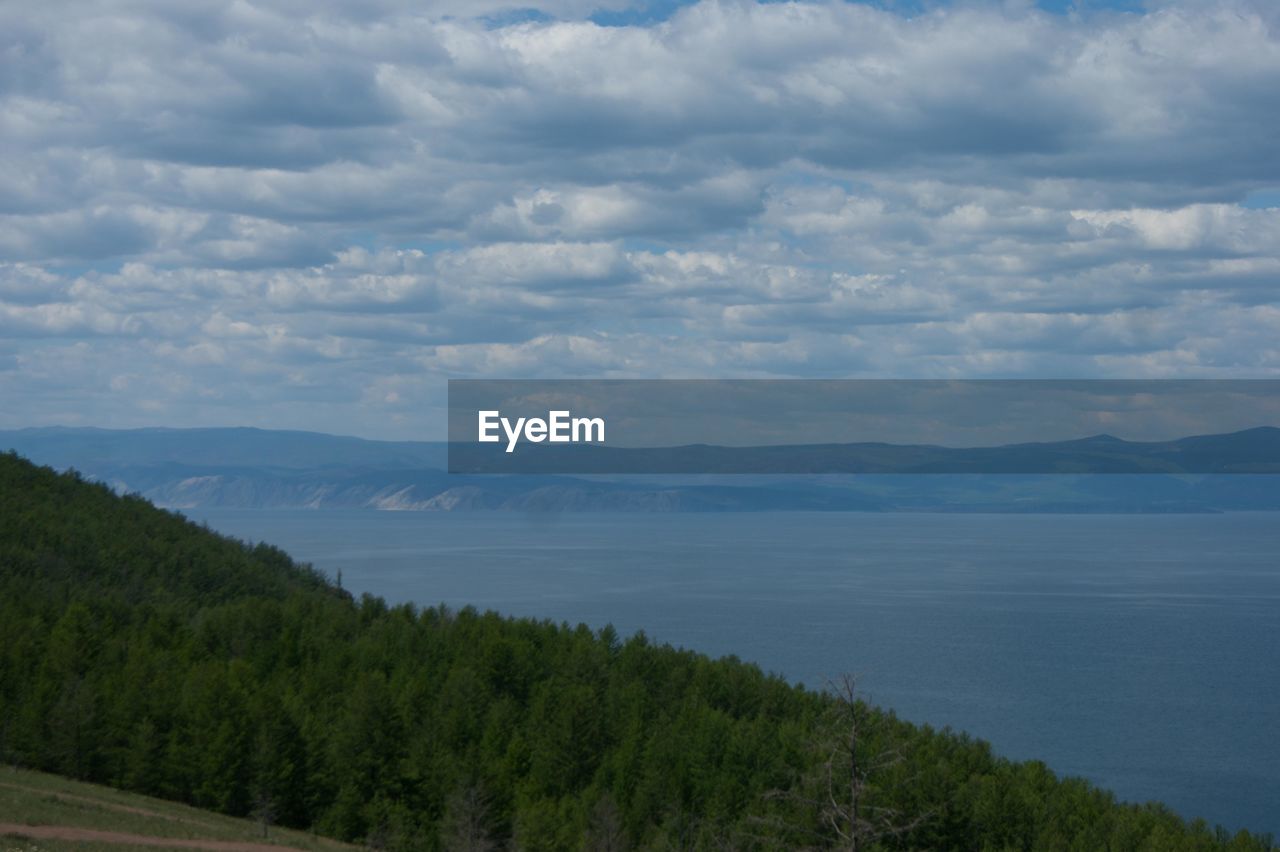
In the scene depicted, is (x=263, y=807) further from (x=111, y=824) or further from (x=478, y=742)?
(x=111, y=824)

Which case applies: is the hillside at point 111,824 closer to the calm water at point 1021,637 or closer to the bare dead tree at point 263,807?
the bare dead tree at point 263,807

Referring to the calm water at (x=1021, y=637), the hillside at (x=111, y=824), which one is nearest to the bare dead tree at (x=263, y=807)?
the hillside at (x=111, y=824)

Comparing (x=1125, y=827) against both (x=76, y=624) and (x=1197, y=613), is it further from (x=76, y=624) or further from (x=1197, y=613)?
(x=1197, y=613)

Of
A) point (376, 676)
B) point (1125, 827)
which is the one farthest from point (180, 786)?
point (1125, 827)

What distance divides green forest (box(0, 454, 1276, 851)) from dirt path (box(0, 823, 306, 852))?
8.46m

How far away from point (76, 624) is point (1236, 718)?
204ft

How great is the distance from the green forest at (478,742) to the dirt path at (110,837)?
8.46 metres

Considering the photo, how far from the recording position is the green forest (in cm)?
4306

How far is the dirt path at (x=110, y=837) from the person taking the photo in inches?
1147

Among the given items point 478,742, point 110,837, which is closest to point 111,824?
point 110,837

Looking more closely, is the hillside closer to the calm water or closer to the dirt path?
the dirt path

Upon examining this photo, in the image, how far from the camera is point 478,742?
52.1 metres

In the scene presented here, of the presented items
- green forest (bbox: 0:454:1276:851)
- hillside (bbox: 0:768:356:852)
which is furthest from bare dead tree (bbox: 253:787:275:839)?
hillside (bbox: 0:768:356:852)

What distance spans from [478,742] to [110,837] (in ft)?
73.6
